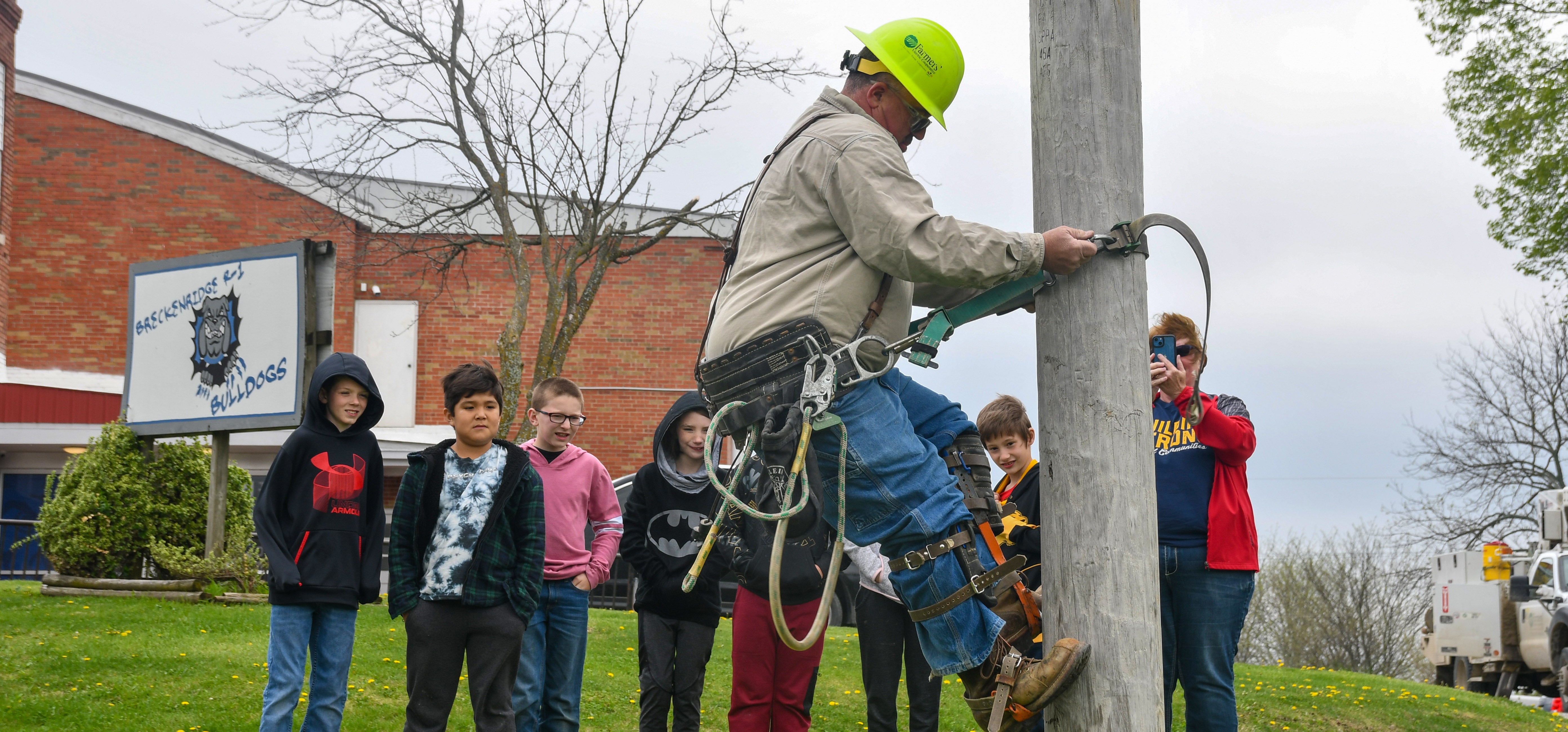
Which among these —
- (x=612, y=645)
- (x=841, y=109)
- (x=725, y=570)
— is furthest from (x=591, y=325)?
(x=841, y=109)

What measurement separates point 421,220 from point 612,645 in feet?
29.6

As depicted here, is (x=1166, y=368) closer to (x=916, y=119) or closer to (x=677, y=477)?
(x=916, y=119)

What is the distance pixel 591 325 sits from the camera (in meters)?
26.0

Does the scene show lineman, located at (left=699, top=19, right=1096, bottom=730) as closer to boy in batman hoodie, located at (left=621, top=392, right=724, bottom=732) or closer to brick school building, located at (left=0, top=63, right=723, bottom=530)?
boy in batman hoodie, located at (left=621, top=392, right=724, bottom=732)

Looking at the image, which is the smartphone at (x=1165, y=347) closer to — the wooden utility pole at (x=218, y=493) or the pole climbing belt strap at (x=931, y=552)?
the pole climbing belt strap at (x=931, y=552)

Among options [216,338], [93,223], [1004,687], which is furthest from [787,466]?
[93,223]

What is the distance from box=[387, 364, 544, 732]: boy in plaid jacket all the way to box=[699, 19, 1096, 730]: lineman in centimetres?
181

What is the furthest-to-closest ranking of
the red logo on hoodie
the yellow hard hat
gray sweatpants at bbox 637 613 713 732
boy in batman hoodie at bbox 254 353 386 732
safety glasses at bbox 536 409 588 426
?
safety glasses at bbox 536 409 588 426 < gray sweatpants at bbox 637 613 713 732 < the red logo on hoodie < boy in batman hoodie at bbox 254 353 386 732 < the yellow hard hat

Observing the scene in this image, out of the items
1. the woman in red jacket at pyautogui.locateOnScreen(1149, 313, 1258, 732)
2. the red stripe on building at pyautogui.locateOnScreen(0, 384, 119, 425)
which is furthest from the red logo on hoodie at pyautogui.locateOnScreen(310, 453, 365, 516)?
the red stripe on building at pyautogui.locateOnScreen(0, 384, 119, 425)

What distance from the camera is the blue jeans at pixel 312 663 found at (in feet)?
15.0

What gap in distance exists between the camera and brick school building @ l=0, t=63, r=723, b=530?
24.8 m

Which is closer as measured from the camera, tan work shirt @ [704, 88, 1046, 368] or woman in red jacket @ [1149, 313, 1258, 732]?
tan work shirt @ [704, 88, 1046, 368]

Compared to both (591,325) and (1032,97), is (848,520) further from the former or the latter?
(591,325)

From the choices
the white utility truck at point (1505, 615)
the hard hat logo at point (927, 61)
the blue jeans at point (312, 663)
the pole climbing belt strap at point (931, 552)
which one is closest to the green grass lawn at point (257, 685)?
the blue jeans at point (312, 663)
